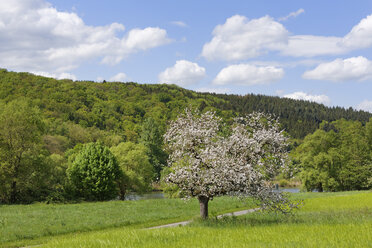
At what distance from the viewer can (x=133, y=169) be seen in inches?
2218

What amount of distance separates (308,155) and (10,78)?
146171 mm

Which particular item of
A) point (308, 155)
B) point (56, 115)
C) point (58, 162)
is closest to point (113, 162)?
point (58, 162)

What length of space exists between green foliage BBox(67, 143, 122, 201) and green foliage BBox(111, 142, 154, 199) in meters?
6.15

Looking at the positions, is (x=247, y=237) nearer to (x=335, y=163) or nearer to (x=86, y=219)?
(x=86, y=219)

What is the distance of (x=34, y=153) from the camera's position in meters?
42.0

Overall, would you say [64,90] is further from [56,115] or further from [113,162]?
[113,162]

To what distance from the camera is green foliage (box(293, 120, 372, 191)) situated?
2613 inches

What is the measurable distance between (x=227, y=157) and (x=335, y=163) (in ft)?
186

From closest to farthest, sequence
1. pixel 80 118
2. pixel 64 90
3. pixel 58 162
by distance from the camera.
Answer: pixel 58 162
pixel 80 118
pixel 64 90

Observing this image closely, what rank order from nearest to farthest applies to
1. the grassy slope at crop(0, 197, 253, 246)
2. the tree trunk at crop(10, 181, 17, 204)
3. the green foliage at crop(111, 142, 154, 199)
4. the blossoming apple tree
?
the blossoming apple tree < the grassy slope at crop(0, 197, 253, 246) < the tree trunk at crop(10, 181, 17, 204) < the green foliage at crop(111, 142, 154, 199)

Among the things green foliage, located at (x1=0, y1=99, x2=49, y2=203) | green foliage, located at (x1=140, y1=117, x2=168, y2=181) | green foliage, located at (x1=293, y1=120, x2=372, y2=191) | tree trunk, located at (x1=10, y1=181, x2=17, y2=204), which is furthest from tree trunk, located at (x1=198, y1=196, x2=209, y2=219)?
green foliage, located at (x1=140, y1=117, x2=168, y2=181)

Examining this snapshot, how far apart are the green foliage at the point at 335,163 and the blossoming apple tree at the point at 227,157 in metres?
51.9

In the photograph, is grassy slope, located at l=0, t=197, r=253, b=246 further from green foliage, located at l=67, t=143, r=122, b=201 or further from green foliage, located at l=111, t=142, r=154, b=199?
green foliage, located at l=111, t=142, r=154, b=199

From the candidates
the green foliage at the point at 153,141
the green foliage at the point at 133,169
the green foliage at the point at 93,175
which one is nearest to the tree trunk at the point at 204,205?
the green foliage at the point at 93,175
